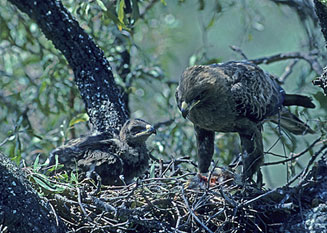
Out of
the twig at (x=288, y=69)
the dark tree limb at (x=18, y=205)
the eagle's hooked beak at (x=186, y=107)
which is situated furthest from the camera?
the twig at (x=288, y=69)

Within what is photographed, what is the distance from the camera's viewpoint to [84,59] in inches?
240

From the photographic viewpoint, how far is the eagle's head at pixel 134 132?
5965mm

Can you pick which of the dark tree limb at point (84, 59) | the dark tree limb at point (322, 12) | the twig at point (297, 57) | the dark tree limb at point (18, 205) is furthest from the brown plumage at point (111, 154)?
the twig at point (297, 57)

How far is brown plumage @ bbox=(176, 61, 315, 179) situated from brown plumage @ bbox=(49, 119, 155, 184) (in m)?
0.54

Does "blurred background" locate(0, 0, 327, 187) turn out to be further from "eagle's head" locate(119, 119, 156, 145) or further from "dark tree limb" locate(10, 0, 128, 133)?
"eagle's head" locate(119, 119, 156, 145)

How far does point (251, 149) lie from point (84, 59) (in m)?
1.89

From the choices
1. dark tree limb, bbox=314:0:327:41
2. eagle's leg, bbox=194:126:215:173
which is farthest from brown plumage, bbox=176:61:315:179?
dark tree limb, bbox=314:0:327:41

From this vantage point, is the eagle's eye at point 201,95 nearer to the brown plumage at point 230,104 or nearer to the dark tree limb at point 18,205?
the brown plumage at point 230,104

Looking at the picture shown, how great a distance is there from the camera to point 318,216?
15.6 feet

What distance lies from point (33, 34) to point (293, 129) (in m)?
3.95

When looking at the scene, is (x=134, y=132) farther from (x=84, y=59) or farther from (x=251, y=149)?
(x=251, y=149)

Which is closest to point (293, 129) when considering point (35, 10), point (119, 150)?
point (119, 150)

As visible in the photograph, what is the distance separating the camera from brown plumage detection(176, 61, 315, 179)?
19.2 ft

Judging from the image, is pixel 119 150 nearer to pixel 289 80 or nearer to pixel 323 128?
pixel 323 128
